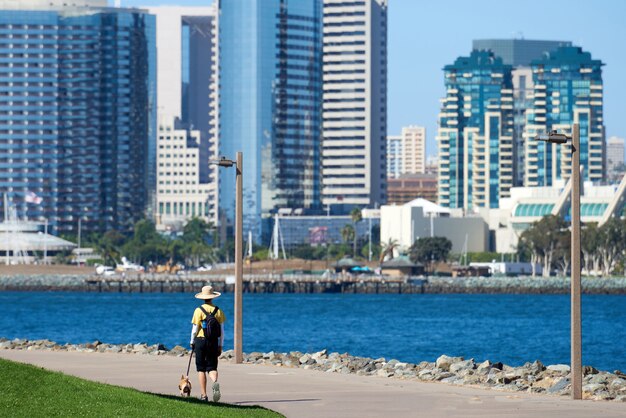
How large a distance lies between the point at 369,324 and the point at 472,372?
7368 cm

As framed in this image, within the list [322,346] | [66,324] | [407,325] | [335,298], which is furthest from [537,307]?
[322,346]

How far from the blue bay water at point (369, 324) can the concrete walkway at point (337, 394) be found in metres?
33.7

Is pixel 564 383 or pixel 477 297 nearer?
pixel 564 383

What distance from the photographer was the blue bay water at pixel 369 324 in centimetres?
8244

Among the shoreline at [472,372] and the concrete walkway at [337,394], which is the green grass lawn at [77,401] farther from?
the shoreline at [472,372]

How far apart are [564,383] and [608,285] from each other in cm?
16349

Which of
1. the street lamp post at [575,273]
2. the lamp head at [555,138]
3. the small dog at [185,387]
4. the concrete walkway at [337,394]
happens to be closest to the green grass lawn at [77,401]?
the small dog at [185,387]

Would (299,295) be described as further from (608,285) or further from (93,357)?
(93,357)

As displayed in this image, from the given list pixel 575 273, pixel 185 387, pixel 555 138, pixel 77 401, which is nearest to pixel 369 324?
pixel 555 138

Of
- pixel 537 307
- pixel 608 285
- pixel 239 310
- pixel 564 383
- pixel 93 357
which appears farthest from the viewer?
pixel 608 285

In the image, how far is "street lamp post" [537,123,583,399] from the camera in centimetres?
3050

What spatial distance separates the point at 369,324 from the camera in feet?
371

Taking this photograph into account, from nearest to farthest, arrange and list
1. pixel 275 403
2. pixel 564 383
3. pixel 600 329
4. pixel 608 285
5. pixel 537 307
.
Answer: pixel 275 403 < pixel 564 383 < pixel 600 329 < pixel 537 307 < pixel 608 285

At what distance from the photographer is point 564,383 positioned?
3459 centimetres
